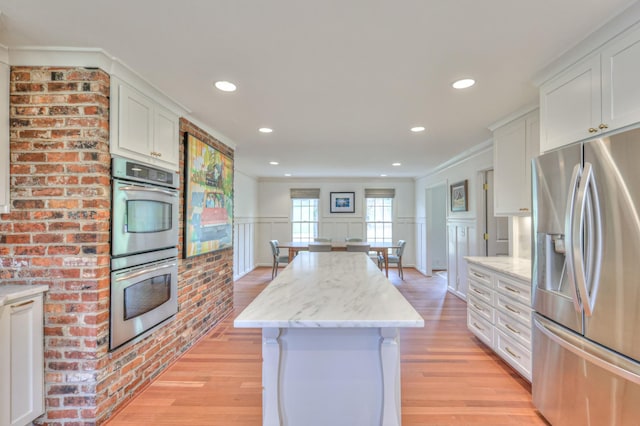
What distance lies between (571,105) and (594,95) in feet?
0.53

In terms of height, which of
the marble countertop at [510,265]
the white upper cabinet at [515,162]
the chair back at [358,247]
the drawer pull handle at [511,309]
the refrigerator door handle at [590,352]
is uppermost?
the white upper cabinet at [515,162]

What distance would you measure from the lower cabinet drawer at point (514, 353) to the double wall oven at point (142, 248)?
2.85 metres

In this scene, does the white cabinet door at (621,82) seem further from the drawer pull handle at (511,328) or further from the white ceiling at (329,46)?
the drawer pull handle at (511,328)

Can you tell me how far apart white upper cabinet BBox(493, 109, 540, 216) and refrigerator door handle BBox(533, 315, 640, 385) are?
1244 mm

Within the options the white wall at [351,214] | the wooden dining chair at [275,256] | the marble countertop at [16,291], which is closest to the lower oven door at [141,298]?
the marble countertop at [16,291]

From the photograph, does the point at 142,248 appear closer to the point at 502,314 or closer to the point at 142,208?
the point at 142,208

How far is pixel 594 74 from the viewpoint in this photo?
160 cm

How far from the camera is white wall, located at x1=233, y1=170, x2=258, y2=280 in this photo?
5.94 metres

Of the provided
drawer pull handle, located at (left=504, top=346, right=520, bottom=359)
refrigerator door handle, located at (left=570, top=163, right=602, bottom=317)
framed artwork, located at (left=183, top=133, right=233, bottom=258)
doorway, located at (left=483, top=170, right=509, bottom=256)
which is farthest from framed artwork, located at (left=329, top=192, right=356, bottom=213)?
refrigerator door handle, located at (left=570, top=163, right=602, bottom=317)

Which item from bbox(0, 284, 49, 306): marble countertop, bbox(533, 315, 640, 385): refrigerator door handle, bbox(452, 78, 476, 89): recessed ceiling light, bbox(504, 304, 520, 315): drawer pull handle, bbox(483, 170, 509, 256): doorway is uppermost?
bbox(452, 78, 476, 89): recessed ceiling light

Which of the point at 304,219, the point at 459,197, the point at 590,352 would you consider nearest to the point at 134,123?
the point at 590,352

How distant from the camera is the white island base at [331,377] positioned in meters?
1.43

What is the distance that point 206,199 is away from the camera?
3102 mm

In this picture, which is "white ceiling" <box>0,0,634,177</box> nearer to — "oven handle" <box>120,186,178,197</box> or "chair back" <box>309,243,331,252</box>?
"oven handle" <box>120,186,178,197</box>
